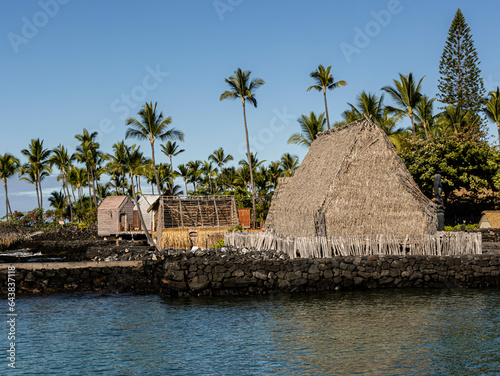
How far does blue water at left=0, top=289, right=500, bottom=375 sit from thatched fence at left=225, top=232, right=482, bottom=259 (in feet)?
5.31

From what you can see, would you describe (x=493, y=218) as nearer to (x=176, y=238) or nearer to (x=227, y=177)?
(x=176, y=238)

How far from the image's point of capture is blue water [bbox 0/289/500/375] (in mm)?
10633

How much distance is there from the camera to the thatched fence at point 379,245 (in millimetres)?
18719

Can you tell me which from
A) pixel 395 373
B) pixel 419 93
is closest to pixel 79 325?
pixel 395 373

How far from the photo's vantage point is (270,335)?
515 inches

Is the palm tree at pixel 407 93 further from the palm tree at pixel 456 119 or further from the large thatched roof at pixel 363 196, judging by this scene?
the large thatched roof at pixel 363 196

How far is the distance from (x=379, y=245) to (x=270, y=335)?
7327mm

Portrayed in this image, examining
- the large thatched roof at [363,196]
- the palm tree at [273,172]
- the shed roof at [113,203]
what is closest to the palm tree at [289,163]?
the palm tree at [273,172]

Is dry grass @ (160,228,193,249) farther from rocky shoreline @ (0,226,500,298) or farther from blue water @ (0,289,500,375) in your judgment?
blue water @ (0,289,500,375)

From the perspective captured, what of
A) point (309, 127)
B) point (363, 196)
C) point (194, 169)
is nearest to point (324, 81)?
point (309, 127)

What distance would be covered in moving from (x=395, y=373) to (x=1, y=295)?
16.7 m

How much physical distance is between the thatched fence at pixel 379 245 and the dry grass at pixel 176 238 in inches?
510

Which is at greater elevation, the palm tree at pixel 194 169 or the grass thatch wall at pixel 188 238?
the palm tree at pixel 194 169

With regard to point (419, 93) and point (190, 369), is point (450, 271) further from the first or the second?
point (419, 93)
